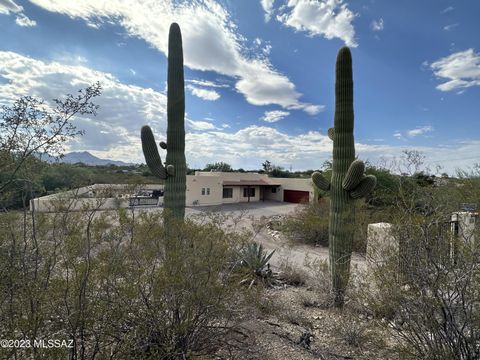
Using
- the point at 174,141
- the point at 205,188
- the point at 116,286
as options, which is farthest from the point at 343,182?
the point at 205,188

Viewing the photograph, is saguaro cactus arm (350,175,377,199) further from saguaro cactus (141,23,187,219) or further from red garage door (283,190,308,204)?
red garage door (283,190,308,204)

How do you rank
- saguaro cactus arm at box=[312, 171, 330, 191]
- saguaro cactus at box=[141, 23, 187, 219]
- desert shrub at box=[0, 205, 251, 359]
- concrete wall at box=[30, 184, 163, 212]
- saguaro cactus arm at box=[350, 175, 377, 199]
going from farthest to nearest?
saguaro cactus at box=[141, 23, 187, 219], saguaro cactus arm at box=[312, 171, 330, 191], saguaro cactus arm at box=[350, 175, 377, 199], concrete wall at box=[30, 184, 163, 212], desert shrub at box=[0, 205, 251, 359]

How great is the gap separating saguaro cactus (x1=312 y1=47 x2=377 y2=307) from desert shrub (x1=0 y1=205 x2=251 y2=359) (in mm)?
2667

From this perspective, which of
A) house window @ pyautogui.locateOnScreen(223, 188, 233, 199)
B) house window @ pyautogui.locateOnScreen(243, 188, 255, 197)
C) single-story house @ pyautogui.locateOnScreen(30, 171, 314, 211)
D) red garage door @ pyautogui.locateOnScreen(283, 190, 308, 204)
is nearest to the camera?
single-story house @ pyautogui.locateOnScreen(30, 171, 314, 211)

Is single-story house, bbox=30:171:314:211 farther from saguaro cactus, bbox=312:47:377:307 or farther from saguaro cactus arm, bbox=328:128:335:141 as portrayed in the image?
saguaro cactus, bbox=312:47:377:307

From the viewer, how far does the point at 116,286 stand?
261 cm

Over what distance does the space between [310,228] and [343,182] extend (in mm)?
6926

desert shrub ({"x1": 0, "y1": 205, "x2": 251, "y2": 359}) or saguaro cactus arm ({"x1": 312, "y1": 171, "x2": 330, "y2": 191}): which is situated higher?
saguaro cactus arm ({"x1": 312, "y1": 171, "x2": 330, "y2": 191})

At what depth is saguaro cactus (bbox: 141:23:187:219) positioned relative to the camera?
21.5 feet

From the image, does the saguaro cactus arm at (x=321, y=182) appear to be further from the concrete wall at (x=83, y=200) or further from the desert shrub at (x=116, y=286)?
the concrete wall at (x=83, y=200)

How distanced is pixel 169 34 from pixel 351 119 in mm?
5535

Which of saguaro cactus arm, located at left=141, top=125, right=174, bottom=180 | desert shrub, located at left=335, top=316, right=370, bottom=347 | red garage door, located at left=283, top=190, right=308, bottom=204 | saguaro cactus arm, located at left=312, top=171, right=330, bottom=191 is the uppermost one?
saguaro cactus arm, located at left=141, top=125, right=174, bottom=180

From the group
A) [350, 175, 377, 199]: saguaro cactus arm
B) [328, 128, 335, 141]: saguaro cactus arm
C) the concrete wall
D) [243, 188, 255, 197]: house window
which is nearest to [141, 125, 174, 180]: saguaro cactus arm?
the concrete wall

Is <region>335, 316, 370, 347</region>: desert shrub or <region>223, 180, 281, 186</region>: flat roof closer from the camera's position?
<region>335, 316, 370, 347</region>: desert shrub
